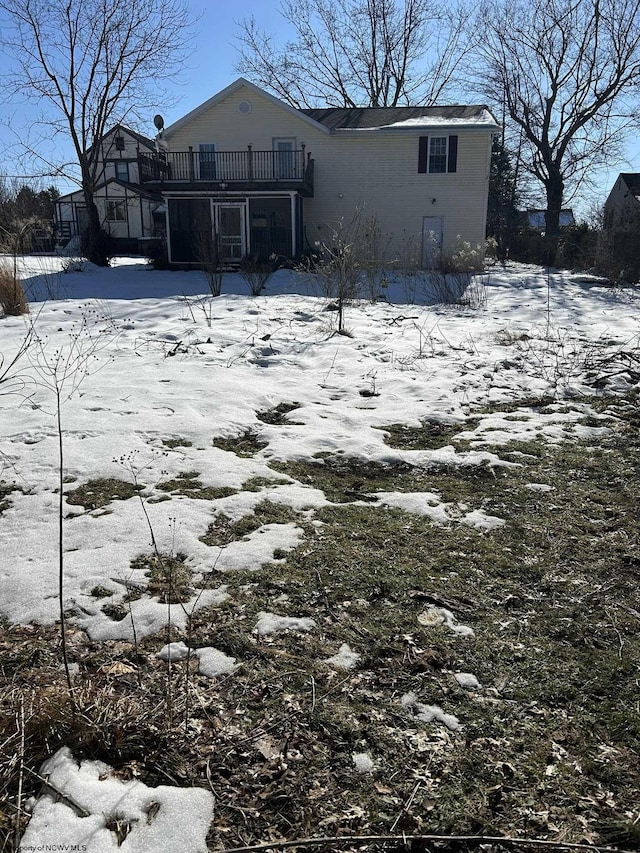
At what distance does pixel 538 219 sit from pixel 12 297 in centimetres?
4215

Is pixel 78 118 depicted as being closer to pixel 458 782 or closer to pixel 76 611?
pixel 76 611

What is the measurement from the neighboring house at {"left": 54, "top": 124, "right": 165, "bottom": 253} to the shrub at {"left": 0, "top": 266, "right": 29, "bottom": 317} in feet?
69.7

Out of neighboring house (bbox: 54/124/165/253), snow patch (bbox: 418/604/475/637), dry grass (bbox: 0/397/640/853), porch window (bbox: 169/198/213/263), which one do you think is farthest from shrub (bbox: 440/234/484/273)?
neighboring house (bbox: 54/124/165/253)

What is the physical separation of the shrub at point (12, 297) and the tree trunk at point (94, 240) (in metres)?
11.4

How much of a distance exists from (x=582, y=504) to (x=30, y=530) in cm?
314

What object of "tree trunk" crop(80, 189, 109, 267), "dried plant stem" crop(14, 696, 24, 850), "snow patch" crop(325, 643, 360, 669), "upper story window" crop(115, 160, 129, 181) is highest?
"upper story window" crop(115, 160, 129, 181)

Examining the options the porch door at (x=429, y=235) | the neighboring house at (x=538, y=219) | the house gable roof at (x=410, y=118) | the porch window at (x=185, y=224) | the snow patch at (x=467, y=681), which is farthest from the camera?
the neighboring house at (x=538, y=219)

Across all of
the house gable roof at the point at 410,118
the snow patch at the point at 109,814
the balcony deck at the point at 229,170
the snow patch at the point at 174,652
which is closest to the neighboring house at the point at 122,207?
the balcony deck at the point at 229,170

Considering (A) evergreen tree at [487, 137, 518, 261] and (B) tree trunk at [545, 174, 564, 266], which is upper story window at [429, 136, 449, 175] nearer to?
(B) tree trunk at [545, 174, 564, 266]

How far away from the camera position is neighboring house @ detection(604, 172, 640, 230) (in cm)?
1890

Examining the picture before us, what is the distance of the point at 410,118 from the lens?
22.6 m

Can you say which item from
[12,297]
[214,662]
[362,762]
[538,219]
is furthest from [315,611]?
[538,219]

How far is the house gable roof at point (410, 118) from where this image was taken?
21.5 meters

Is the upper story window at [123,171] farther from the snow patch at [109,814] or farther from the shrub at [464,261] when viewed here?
the snow patch at [109,814]
